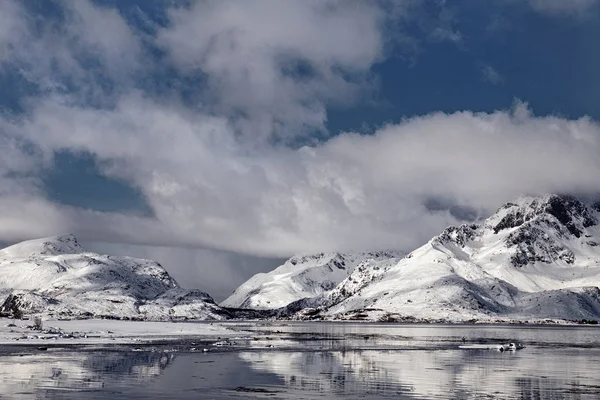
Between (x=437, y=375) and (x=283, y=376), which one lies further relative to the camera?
(x=437, y=375)

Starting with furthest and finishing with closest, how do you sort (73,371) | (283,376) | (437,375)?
(437,375) < (73,371) < (283,376)

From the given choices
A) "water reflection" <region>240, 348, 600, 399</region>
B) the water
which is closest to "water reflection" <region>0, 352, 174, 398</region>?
the water

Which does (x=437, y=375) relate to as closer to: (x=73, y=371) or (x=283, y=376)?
(x=283, y=376)

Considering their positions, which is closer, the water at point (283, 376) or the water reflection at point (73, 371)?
the water at point (283, 376)

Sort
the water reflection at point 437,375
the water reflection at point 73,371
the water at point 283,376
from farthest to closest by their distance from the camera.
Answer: the water reflection at point 437,375, the water reflection at point 73,371, the water at point 283,376

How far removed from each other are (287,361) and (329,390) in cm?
3093

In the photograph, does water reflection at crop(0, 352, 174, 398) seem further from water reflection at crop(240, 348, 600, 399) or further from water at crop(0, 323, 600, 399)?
water reflection at crop(240, 348, 600, 399)

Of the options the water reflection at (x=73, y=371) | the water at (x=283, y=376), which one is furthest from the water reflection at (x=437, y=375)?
the water reflection at (x=73, y=371)

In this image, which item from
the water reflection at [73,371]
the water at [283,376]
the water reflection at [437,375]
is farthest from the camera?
the water reflection at [437,375]

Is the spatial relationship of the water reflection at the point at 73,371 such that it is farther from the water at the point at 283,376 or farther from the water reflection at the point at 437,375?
the water reflection at the point at 437,375

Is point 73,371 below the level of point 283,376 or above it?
above

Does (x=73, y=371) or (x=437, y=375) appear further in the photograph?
(x=437, y=375)

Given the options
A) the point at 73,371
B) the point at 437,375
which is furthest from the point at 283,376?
the point at 73,371

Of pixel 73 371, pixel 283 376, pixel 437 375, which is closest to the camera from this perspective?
pixel 283 376
